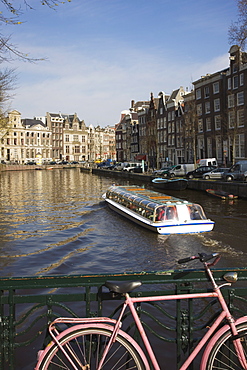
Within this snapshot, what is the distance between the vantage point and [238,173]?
35094 mm

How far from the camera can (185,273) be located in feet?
12.4

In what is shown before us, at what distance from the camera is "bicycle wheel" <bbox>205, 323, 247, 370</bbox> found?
333cm

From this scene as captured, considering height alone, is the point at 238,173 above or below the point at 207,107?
below

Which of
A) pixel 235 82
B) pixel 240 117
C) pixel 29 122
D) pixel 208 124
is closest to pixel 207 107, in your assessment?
pixel 208 124

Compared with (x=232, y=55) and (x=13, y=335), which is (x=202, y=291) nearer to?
(x=13, y=335)

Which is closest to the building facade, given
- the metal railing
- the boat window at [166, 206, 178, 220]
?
the boat window at [166, 206, 178, 220]

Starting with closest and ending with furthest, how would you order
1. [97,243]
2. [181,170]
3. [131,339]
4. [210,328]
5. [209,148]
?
[131,339] → [210,328] → [97,243] → [181,170] → [209,148]

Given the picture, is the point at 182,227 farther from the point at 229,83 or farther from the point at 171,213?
the point at 229,83

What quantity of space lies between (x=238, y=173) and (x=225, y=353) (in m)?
33.2

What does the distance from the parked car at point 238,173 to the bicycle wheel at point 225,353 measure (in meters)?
31.2

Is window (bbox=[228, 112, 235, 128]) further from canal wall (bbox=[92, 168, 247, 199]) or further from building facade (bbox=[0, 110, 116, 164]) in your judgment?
building facade (bbox=[0, 110, 116, 164])

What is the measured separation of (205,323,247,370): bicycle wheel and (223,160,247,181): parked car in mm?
31204

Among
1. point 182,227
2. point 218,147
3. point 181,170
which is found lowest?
point 182,227

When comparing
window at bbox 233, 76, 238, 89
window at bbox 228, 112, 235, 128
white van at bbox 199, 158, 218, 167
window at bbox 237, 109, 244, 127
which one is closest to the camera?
window at bbox 237, 109, 244, 127
